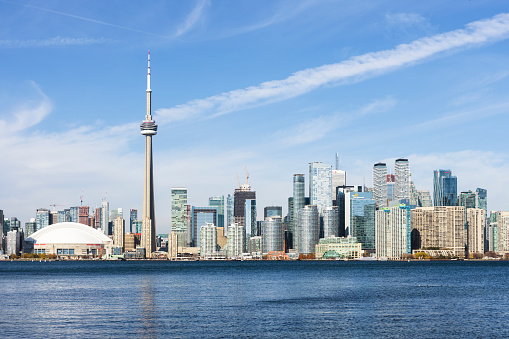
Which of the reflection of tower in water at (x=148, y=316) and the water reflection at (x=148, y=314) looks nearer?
the reflection of tower in water at (x=148, y=316)

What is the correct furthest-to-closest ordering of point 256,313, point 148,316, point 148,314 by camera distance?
point 256,313 < point 148,314 < point 148,316

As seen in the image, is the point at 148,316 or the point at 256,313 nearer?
the point at 148,316

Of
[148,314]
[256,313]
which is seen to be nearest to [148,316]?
[148,314]

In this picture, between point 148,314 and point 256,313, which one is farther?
point 256,313

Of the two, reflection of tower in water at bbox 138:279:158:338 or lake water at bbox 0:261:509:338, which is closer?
reflection of tower in water at bbox 138:279:158:338

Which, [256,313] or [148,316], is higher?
[148,316]

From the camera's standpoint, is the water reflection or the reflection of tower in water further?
the water reflection

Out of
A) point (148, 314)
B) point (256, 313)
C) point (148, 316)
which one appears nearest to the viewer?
point (148, 316)

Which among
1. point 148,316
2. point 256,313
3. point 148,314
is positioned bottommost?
point 256,313

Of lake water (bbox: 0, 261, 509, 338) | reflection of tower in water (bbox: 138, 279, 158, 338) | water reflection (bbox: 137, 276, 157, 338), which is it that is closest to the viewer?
reflection of tower in water (bbox: 138, 279, 158, 338)

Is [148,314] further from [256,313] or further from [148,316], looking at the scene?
[256,313]

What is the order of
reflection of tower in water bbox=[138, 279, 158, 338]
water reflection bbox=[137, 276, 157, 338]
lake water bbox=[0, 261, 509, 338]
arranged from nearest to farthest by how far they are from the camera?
reflection of tower in water bbox=[138, 279, 158, 338], water reflection bbox=[137, 276, 157, 338], lake water bbox=[0, 261, 509, 338]

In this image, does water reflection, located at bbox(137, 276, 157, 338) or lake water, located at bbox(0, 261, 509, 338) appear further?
lake water, located at bbox(0, 261, 509, 338)

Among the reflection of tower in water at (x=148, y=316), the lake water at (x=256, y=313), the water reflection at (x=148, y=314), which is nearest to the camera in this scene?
the reflection of tower in water at (x=148, y=316)
